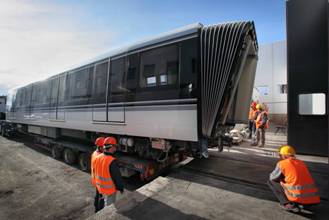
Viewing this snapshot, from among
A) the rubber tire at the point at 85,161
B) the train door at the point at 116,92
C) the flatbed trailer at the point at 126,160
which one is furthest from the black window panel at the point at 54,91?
the train door at the point at 116,92

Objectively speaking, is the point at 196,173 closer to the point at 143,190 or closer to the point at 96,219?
the point at 143,190

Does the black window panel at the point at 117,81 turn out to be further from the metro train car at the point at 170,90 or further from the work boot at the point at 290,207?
the work boot at the point at 290,207

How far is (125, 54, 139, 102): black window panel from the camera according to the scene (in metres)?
5.13

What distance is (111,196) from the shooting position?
12.4ft

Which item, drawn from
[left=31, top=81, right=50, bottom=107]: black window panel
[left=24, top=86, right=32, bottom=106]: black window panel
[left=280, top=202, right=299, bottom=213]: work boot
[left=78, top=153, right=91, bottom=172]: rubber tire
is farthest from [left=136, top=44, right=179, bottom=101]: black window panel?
[left=24, top=86, right=32, bottom=106]: black window panel

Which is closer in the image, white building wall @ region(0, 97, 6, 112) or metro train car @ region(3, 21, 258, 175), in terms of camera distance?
metro train car @ region(3, 21, 258, 175)

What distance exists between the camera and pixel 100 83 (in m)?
6.18

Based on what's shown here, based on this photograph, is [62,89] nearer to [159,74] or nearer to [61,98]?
[61,98]

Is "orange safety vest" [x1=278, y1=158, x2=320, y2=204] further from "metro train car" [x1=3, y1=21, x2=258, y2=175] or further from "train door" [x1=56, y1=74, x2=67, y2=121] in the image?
"train door" [x1=56, y1=74, x2=67, y2=121]

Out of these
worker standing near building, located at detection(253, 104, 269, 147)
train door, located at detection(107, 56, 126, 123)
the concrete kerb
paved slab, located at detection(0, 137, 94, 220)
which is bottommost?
paved slab, located at detection(0, 137, 94, 220)

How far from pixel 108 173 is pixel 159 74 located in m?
2.37

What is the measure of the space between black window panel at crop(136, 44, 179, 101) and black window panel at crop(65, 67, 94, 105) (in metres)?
2.47

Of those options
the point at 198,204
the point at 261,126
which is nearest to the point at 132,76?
the point at 198,204

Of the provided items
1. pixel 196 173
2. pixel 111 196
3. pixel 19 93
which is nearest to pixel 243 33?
pixel 196 173
